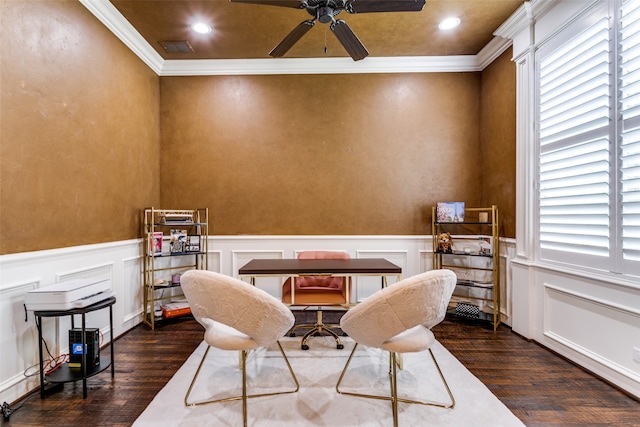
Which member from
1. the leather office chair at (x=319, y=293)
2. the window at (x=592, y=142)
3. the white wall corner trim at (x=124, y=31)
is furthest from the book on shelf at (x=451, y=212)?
the white wall corner trim at (x=124, y=31)

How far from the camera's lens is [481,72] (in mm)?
3891

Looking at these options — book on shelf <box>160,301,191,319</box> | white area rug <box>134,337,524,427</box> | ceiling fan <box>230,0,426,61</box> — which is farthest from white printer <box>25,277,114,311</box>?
ceiling fan <box>230,0,426,61</box>

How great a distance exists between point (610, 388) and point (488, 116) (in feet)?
9.57

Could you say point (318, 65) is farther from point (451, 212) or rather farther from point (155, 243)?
point (155, 243)

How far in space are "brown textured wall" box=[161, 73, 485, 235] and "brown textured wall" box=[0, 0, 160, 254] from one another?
2.11ft

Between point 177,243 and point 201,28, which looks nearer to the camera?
point 201,28

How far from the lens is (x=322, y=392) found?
2.06 meters

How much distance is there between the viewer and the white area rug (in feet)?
5.89

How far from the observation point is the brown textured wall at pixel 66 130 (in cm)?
201

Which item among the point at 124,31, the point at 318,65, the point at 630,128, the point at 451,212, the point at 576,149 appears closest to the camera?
the point at 630,128

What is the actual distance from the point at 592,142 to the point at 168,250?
4288 mm

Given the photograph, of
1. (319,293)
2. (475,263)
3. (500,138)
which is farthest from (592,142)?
(319,293)

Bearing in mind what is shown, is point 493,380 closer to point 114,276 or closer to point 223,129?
point 114,276

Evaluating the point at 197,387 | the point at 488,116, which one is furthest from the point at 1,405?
the point at 488,116
